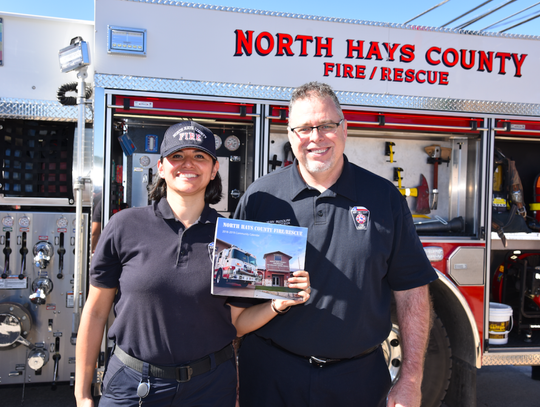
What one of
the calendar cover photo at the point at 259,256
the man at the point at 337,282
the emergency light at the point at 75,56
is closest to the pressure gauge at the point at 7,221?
the emergency light at the point at 75,56

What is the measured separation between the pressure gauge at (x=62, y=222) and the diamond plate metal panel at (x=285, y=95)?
3.89 feet

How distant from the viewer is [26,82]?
3.14 m

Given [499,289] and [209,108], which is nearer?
[209,108]

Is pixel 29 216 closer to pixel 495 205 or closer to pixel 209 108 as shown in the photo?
pixel 209 108

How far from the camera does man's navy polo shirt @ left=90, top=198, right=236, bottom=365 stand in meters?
1.54

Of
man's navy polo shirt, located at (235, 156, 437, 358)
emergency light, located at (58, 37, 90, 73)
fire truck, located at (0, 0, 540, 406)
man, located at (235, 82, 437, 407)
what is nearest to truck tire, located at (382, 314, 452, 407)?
fire truck, located at (0, 0, 540, 406)

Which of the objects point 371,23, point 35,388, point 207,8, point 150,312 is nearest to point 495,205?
point 371,23

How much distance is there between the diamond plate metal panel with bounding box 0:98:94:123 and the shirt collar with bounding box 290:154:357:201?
2.07 meters

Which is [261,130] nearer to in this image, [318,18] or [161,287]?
[318,18]

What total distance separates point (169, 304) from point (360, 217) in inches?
34.4

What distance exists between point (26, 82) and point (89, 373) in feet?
8.18

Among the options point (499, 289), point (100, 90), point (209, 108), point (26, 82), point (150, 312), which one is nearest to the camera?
point (150, 312)

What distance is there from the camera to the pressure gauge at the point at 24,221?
3.19 m

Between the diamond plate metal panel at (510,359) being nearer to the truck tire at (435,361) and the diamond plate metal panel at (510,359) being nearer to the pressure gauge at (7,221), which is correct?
the truck tire at (435,361)
